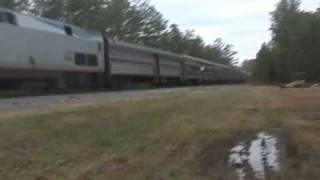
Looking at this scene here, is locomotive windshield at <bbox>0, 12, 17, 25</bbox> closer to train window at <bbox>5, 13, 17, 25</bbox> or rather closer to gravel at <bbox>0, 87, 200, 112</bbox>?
train window at <bbox>5, 13, 17, 25</bbox>

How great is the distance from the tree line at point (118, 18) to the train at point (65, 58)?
72.6 ft

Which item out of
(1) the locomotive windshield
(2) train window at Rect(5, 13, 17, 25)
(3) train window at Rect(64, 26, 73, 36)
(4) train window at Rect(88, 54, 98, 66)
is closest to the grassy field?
(1) the locomotive windshield

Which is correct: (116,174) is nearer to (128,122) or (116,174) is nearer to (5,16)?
(128,122)

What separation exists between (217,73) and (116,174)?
64.5 metres

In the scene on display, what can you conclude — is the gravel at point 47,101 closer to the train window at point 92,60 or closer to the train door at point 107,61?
the train window at point 92,60

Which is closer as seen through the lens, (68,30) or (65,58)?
(65,58)

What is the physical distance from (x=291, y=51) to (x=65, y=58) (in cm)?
2851

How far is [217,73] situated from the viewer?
71.4 meters

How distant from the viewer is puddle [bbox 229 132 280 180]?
7.00 m

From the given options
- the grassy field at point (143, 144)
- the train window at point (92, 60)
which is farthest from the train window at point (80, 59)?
the grassy field at point (143, 144)

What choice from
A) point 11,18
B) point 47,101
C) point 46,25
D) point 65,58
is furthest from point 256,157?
point 65,58

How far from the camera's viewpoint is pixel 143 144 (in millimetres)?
8211

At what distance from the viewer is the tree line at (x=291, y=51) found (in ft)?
163

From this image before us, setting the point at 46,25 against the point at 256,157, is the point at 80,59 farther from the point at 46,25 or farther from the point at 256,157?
the point at 256,157
